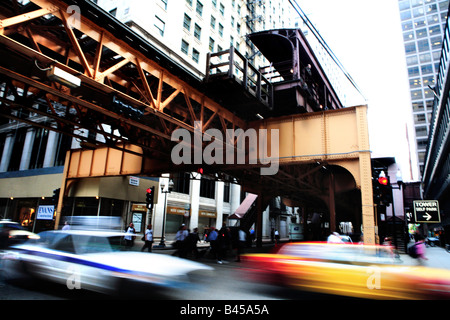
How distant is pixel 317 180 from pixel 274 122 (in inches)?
353

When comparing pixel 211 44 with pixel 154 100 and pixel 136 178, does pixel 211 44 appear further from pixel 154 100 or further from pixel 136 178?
pixel 154 100

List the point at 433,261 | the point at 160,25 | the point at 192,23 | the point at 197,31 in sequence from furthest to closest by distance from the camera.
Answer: the point at 197,31, the point at 192,23, the point at 160,25, the point at 433,261

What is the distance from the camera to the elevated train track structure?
7.73 metres

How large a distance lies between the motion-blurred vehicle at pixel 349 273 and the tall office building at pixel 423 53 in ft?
327

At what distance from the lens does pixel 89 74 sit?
25.5 ft

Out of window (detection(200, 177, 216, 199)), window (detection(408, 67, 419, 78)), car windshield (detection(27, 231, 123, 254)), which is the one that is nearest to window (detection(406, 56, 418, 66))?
window (detection(408, 67, 419, 78))

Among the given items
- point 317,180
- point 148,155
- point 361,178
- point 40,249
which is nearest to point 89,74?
point 40,249

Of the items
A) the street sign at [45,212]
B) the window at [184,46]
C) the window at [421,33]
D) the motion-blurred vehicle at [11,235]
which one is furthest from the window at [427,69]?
the motion-blurred vehicle at [11,235]

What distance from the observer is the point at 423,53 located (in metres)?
93.9

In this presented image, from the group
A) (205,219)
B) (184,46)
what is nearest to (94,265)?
(184,46)

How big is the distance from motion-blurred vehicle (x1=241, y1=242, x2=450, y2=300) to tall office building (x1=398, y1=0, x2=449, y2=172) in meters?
99.7

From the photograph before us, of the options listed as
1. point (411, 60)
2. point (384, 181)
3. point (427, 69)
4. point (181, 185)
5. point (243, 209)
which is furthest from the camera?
point (411, 60)

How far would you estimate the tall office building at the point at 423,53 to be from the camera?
89375 millimetres

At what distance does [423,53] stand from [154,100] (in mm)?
114072
